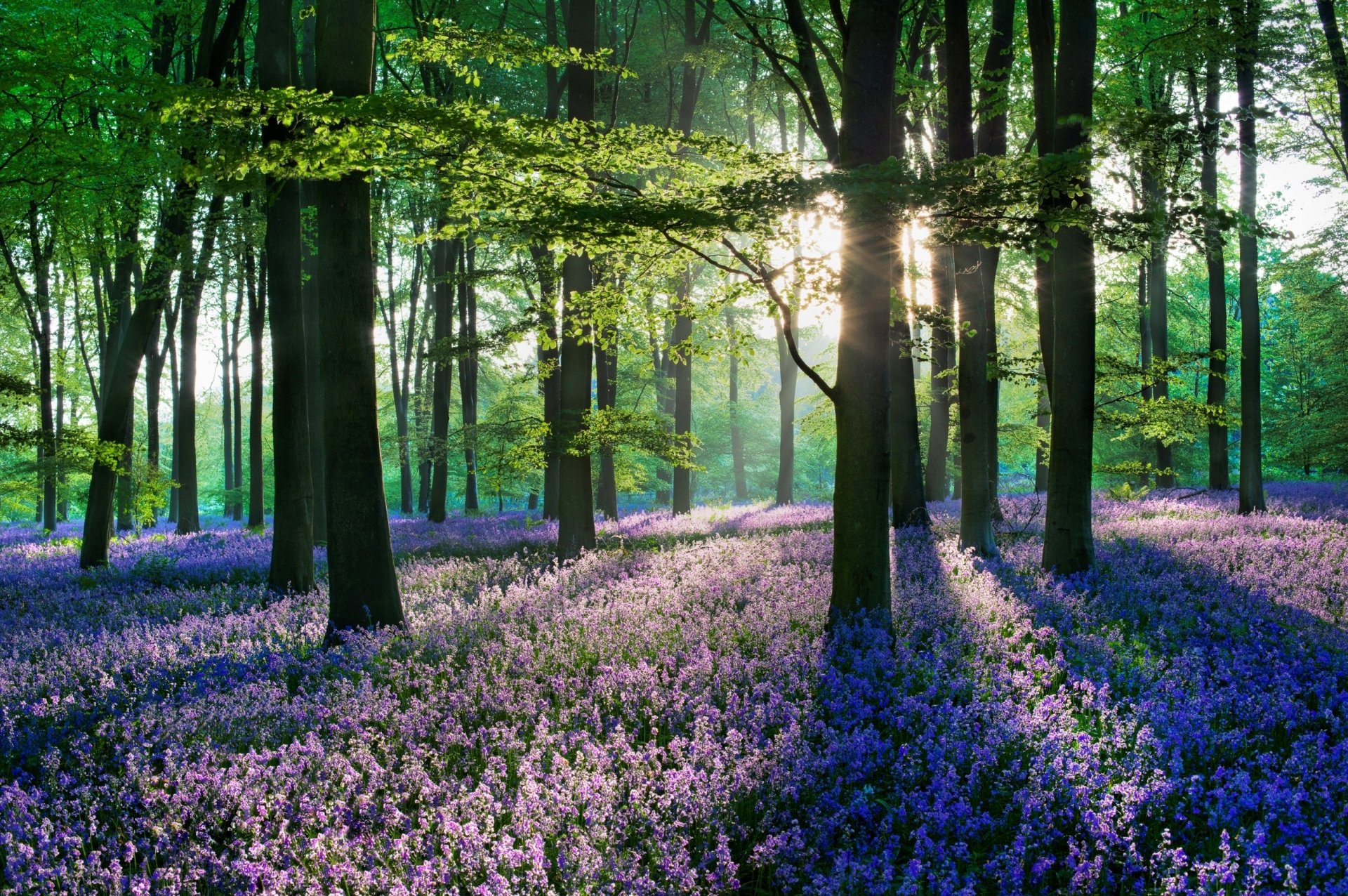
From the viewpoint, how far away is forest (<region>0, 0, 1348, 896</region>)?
3387 millimetres

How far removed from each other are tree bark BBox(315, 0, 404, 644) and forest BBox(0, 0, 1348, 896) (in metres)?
0.04

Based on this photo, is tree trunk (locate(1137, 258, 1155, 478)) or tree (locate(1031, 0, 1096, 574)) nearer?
tree (locate(1031, 0, 1096, 574))

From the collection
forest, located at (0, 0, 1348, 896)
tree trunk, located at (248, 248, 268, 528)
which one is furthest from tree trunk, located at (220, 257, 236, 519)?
forest, located at (0, 0, 1348, 896)

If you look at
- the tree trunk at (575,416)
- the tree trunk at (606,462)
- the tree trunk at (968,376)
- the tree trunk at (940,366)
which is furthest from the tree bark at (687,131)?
the tree trunk at (940,366)

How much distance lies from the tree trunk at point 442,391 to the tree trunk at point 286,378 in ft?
21.6

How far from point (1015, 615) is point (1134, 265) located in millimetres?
25784

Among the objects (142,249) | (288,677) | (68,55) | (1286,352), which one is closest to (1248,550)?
(288,677)

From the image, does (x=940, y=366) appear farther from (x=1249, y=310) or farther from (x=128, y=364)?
(x=128, y=364)

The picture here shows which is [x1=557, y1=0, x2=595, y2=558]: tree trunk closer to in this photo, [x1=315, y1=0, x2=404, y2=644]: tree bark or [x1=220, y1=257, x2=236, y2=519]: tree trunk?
[x1=315, y1=0, x2=404, y2=644]: tree bark

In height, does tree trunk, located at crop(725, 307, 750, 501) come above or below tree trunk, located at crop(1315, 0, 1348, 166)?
below

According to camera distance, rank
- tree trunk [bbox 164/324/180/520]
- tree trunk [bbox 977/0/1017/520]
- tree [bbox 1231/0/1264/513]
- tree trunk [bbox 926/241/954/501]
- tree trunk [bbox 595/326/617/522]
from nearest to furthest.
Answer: tree trunk [bbox 977/0/1017/520] < tree trunk [bbox 926/241/954/501] < tree [bbox 1231/0/1264/513] < tree trunk [bbox 595/326/617/522] < tree trunk [bbox 164/324/180/520]

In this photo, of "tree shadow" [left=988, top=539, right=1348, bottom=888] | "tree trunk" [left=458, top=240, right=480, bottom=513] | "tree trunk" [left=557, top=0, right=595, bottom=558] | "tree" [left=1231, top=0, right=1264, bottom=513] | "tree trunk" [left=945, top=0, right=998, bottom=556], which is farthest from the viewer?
"tree trunk" [left=458, top=240, right=480, bottom=513]

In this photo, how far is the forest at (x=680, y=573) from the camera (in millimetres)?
3387

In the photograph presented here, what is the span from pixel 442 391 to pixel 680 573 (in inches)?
578
